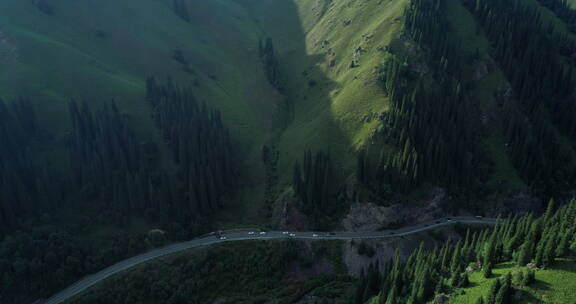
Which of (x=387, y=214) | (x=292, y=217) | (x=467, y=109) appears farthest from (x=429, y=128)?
(x=292, y=217)

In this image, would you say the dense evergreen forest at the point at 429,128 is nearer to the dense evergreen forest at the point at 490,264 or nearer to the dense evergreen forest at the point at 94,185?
the dense evergreen forest at the point at 490,264

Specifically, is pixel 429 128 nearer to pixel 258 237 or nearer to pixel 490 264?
pixel 490 264

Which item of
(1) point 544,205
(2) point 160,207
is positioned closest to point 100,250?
(2) point 160,207

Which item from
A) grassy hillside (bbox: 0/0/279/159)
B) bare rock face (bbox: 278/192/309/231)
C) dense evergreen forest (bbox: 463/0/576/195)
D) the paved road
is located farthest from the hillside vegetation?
the paved road

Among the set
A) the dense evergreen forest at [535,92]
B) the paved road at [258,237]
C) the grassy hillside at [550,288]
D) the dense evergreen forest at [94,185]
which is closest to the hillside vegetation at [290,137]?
the dense evergreen forest at [94,185]

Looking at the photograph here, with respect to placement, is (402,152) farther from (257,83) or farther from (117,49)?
(117,49)
